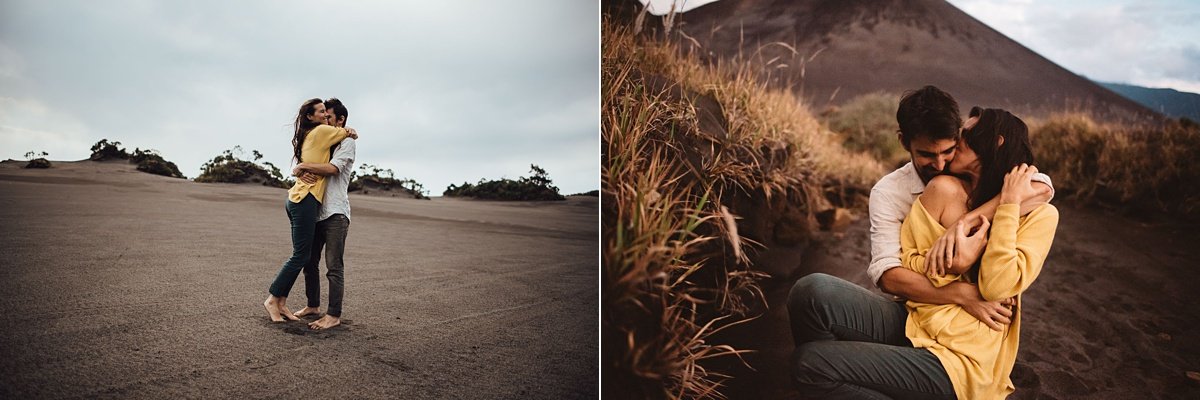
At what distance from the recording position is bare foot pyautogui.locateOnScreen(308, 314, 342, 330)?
216cm

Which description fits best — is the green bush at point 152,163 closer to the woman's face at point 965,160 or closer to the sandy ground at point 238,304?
the sandy ground at point 238,304

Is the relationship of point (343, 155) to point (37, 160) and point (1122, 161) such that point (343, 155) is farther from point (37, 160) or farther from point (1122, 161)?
point (1122, 161)

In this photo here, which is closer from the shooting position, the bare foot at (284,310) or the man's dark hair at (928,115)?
the man's dark hair at (928,115)

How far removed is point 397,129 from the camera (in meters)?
2.49

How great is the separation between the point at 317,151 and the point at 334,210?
0.69 ft

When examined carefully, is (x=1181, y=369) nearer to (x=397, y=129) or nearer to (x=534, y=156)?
(x=534, y=156)

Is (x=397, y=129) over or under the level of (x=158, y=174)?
over

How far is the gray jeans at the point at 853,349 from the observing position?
178 cm

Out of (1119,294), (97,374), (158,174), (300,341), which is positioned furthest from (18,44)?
(1119,294)

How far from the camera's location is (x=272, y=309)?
2078 millimetres

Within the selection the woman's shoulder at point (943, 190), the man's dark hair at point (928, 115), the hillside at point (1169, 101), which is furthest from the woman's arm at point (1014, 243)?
the hillside at point (1169, 101)

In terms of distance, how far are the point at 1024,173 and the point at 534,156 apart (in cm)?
180

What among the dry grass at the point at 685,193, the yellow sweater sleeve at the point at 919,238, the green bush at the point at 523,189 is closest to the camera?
the yellow sweater sleeve at the point at 919,238

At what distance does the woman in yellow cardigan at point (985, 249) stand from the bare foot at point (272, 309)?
1.87m
